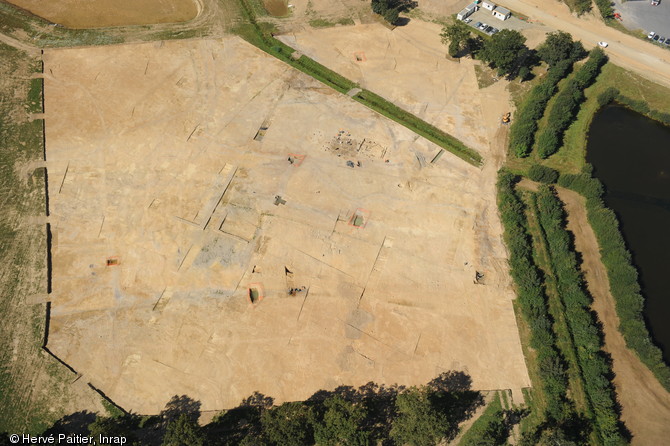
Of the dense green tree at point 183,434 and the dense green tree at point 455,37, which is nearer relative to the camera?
the dense green tree at point 183,434

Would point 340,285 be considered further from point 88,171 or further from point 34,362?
point 88,171

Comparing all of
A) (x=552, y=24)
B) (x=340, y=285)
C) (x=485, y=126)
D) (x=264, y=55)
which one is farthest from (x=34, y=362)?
(x=552, y=24)

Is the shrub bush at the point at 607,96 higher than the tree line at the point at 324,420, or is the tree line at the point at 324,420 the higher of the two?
the shrub bush at the point at 607,96

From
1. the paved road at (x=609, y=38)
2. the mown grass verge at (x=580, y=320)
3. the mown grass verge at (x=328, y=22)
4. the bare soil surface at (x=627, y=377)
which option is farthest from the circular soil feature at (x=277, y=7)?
the bare soil surface at (x=627, y=377)

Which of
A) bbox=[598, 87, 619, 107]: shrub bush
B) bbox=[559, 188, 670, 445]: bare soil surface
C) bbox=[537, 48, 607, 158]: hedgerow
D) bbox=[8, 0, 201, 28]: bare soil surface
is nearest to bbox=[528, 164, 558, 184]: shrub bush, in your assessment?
bbox=[537, 48, 607, 158]: hedgerow

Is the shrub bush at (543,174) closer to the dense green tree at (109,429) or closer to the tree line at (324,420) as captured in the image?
the tree line at (324,420)

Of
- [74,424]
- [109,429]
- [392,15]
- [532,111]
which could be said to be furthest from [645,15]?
[74,424]
